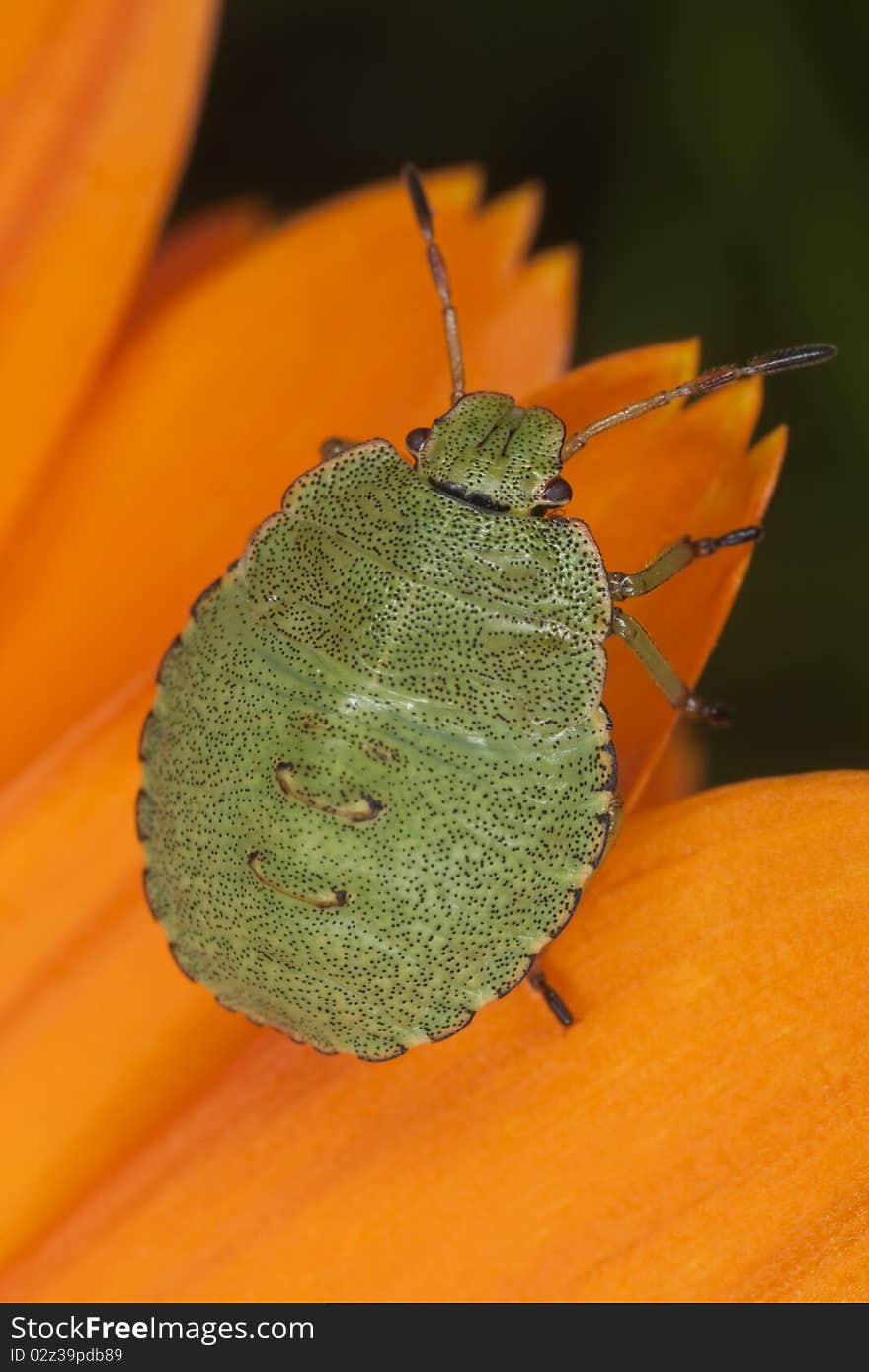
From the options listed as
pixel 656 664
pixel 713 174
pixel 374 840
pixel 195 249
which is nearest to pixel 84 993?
pixel 374 840

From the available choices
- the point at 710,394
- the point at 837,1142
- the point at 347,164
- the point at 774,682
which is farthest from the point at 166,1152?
Answer: the point at 347,164

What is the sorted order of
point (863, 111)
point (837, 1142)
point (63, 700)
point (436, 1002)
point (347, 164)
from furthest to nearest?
point (347, 164)
point (863, 111)
point (63, 700)
point (436, 1002)
point (837, 1142)

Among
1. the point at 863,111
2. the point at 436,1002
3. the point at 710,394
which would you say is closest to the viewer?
the point at 436,1002

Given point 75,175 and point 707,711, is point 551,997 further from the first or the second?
point 75,175

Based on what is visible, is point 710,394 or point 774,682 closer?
point 710,394

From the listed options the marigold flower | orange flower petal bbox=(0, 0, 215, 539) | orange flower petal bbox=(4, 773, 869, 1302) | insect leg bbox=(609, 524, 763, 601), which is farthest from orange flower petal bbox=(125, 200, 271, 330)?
orange flower petal bbox=(4, 773, 869, 1302)

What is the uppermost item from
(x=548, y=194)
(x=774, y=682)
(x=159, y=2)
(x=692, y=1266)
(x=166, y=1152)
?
(x=159, y=2)

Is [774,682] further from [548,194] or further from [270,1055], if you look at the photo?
[270,1055]

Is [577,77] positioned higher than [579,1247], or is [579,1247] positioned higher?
[577,77]
